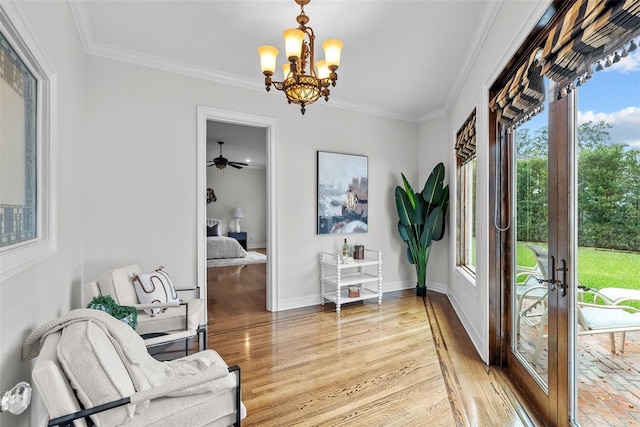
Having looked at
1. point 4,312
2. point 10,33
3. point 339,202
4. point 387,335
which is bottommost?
point 387,335

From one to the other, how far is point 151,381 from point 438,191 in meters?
4.05

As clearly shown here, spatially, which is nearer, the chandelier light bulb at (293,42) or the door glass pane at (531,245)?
the door glass pane at (531,245)

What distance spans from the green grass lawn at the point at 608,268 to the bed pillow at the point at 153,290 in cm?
290

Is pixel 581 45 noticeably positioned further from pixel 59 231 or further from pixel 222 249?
pixel 222 249

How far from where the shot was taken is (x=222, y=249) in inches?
311

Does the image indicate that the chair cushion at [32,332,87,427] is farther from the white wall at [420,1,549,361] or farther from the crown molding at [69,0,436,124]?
the white wall at [420,1,549,361]

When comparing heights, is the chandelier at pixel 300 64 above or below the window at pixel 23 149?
above

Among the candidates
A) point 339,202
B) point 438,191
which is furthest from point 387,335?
point 438,191

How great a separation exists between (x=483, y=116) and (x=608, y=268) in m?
1.66

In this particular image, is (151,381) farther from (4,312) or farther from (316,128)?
(316,128)

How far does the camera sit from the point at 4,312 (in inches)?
47.9

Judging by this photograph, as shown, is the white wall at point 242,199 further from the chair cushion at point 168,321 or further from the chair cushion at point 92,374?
the chair cushion at point 92,374

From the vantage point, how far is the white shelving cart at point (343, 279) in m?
3.96

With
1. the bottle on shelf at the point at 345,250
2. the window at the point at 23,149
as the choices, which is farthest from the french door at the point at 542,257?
the window at the point at 23,149
